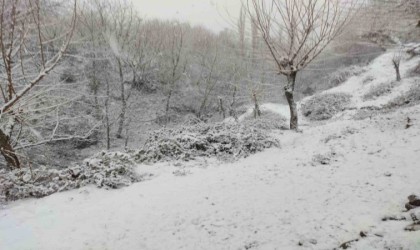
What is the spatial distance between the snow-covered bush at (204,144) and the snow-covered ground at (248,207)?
62 centimetres

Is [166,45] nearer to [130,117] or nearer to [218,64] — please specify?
[218,64]

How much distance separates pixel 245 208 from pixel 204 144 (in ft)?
11.0

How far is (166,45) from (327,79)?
14.2 meters

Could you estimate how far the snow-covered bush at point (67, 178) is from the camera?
555 cm

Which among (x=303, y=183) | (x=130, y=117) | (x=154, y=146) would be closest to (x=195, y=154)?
(x=154, y=146)

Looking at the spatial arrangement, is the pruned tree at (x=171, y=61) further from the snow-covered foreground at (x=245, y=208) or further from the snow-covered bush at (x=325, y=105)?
the snow-covered foreground at (x=245, y=208)

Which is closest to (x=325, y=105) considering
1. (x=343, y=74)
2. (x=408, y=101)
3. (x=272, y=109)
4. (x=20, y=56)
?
(x=272, y=109)

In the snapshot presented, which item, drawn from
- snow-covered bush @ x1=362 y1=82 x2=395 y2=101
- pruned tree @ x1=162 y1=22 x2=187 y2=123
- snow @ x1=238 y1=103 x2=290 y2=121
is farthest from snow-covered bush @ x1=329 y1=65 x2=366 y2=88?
pruned tree @ x1=162 y1=22 x2=187 y2=123

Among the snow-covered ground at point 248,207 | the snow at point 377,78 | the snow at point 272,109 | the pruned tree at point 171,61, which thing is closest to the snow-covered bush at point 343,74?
the snow at point 377,78

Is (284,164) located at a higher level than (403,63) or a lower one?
lower

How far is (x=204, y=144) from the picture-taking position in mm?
8000

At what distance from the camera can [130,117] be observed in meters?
21.2

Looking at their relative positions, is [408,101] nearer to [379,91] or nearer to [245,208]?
[379,91]

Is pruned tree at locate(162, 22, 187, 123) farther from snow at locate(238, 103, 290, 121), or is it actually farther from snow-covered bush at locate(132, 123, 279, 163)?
snow-covered bush at locate(132, 123, 279, 163)
